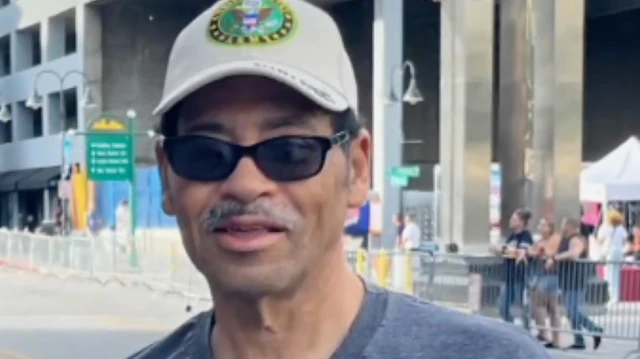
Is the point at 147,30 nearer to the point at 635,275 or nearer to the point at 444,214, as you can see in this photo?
the point at 444,214

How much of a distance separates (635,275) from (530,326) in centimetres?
136

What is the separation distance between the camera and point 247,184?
2.11 m

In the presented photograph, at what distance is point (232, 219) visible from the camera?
2.08 meters

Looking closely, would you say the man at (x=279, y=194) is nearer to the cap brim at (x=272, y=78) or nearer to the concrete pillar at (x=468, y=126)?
the cap brim at (x=272, y=78)

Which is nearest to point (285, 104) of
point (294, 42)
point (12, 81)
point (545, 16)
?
point (294, 42)

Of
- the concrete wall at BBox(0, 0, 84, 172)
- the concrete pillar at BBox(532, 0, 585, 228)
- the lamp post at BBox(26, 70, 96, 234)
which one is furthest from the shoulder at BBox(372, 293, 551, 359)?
the concrete wall at BBox(0, 0, 84, 172)

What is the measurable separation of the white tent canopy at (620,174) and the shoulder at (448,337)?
74.4 feet

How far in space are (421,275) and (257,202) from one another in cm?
1929

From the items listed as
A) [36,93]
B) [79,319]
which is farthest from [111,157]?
[36,93]

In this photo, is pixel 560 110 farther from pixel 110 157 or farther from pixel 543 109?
pixel 110 157

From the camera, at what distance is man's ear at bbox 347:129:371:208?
2260mm

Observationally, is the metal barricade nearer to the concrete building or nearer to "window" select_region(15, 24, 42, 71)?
the concrete building

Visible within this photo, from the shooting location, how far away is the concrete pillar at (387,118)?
3675cm

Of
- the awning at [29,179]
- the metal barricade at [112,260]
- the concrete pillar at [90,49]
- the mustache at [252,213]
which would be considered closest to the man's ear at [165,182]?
the mustache at [252,213]
